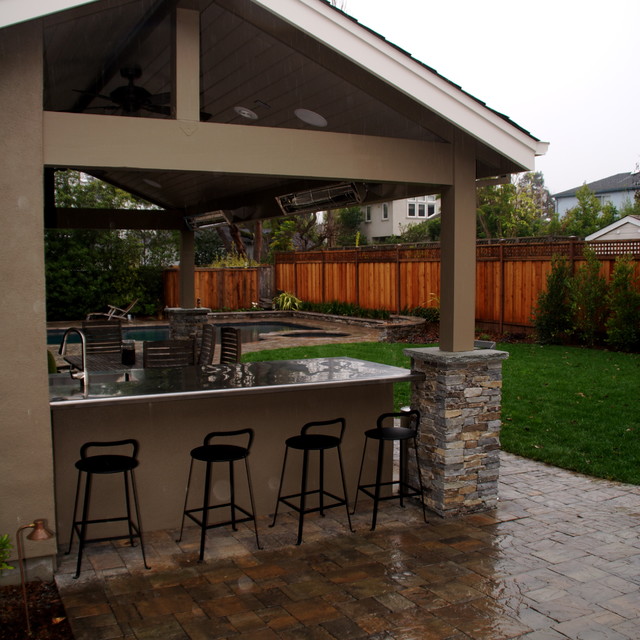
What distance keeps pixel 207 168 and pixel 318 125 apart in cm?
311

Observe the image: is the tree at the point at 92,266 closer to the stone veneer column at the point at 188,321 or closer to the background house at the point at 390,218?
the stone veneer column at the point at 188,321

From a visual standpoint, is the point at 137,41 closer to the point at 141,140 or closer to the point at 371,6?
the point at 141,140

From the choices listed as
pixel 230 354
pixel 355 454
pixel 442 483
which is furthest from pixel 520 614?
pixel 230 354

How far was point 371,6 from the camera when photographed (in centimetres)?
5959

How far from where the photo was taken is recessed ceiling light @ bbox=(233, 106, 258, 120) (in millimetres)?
7539

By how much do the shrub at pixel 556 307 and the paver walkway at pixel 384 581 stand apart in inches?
356

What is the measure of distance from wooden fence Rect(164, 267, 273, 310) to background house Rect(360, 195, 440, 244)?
16039 mm

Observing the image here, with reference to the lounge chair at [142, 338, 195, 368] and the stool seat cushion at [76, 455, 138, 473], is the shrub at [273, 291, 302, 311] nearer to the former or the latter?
the lounge chair at [142, 338, 195, 368]

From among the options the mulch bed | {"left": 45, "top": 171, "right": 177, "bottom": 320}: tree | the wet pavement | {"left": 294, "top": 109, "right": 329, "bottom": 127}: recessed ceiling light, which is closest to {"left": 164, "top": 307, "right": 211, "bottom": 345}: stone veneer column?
{"left": 294, "top": 109, "right": 329, "bottom": 127}: recessed ceiling light

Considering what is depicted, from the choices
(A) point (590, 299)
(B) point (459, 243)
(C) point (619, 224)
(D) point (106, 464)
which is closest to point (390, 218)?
(C) point (619, 224)

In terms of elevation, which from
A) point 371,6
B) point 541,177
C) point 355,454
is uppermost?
point 371,6

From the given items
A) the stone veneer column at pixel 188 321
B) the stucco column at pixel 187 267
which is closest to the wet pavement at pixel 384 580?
the stucco column at pixel 187 267

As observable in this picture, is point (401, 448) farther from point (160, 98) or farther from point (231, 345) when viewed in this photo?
point (160, 98)

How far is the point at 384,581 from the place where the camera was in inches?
177
